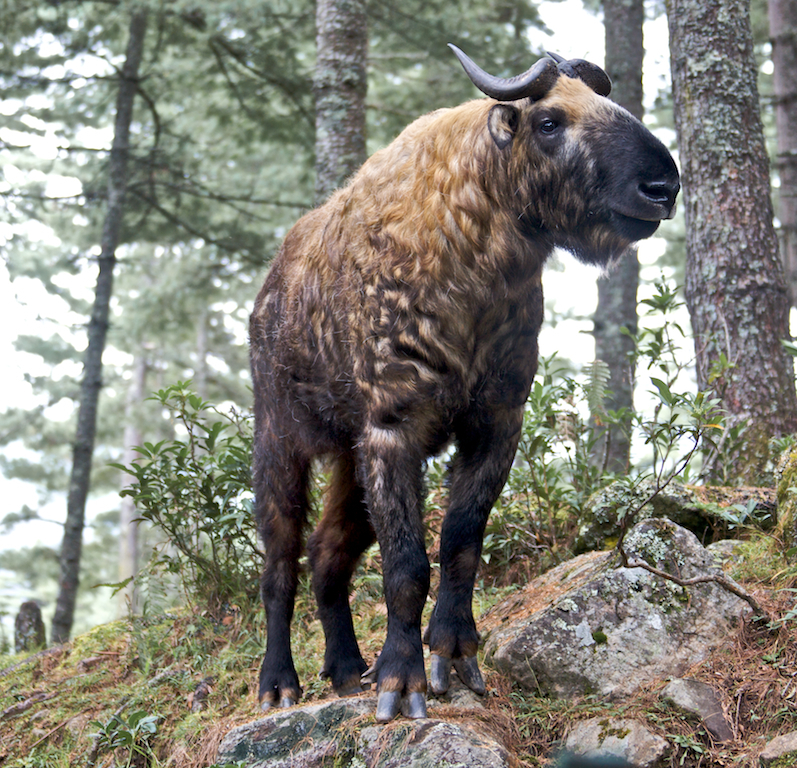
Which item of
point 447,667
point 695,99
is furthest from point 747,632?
point 695,99

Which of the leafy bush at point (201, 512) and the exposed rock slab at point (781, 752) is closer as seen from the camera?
the exposed rock slab at point (781, 752)

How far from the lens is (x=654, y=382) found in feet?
14.3

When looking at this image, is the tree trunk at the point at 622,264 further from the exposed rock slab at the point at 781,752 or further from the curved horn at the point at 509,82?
the exposed rock slab at the point at 781,752

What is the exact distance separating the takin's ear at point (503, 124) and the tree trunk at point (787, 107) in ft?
33.3

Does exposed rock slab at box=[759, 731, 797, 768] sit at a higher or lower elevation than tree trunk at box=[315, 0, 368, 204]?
lower

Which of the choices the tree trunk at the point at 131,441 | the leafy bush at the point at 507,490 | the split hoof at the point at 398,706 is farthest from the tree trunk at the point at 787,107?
the tree trunk at the point at 131,441

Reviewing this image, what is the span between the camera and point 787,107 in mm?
12250

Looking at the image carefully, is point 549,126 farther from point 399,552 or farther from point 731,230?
point 731,230

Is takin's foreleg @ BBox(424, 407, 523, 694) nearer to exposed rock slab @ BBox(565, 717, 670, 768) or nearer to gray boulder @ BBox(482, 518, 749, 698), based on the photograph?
gray boulder @ BBox(482, 518, 749, 698)

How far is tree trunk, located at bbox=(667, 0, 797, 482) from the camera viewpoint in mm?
5332

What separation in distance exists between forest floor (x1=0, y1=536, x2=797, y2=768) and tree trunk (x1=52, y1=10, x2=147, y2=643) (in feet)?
12.4

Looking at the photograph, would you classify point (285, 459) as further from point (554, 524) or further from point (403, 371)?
point (554, 524)

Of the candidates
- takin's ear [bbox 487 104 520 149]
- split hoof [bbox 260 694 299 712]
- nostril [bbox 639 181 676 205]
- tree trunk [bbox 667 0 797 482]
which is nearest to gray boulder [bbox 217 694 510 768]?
split hoof [bbox 260 694 299 712]

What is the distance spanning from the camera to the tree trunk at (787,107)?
12189 millimetres
